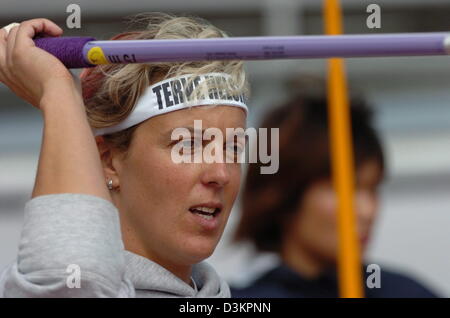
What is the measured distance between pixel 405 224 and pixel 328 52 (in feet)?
7.19

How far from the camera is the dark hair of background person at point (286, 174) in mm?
2080

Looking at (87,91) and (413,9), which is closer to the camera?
(87,91)

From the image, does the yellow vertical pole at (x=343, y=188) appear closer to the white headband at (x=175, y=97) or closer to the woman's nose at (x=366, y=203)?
the woman's nose at (x=366, y=203)

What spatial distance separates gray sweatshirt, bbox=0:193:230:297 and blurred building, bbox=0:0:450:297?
165cm

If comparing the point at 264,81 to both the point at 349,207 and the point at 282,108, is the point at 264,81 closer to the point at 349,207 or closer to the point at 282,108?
the point at 282,108

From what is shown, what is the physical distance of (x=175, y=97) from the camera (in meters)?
1.19

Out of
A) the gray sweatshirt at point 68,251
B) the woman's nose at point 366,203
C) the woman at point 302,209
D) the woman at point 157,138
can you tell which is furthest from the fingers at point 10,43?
the woman's nose at point 366,203

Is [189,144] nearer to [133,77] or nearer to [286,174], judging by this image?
[133,77]

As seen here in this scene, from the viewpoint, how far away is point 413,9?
11.8ft

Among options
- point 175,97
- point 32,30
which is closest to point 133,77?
point 175,97

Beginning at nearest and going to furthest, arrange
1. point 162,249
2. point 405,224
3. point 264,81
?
point 162,249
point 405,224
point 264,81

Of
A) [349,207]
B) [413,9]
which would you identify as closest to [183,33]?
[349,207]

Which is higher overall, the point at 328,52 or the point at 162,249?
the point at 328,52
